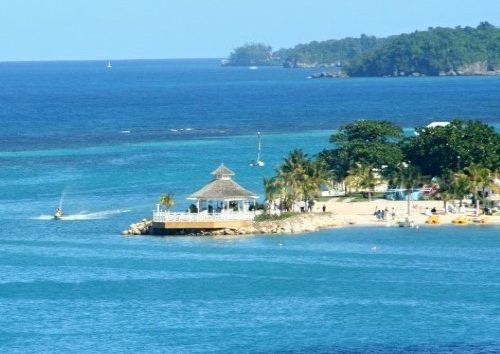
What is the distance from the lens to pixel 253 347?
198 feet

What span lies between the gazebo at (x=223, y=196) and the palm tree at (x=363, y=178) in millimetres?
11363

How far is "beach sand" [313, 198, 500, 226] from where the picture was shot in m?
91.8

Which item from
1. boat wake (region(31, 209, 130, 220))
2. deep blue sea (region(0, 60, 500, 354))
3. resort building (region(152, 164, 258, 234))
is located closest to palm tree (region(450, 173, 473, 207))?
deep blue sea (region(0, 60, 500, 354))

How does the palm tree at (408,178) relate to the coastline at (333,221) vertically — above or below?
above

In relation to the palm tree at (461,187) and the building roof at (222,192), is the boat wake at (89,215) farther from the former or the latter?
the palm tree at (461,187)

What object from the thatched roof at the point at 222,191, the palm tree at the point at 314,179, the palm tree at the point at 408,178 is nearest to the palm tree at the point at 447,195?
the palm tree at the point at 408,178

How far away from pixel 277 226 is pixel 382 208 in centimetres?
1033

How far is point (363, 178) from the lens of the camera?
100 m

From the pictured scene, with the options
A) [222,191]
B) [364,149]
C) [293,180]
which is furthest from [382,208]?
[222,191]

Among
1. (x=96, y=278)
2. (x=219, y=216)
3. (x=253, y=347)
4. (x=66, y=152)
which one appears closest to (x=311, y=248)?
(x=219, y=216)

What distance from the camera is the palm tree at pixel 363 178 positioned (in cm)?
10006

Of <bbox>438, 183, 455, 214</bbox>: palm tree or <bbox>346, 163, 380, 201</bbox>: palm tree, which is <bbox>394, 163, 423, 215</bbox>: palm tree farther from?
<bbox>438, 183, 455, 214</bbox>: palm tree

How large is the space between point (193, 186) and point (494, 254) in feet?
120

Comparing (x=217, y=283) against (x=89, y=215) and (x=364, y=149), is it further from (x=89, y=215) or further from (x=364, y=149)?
(x=364, y=149)
